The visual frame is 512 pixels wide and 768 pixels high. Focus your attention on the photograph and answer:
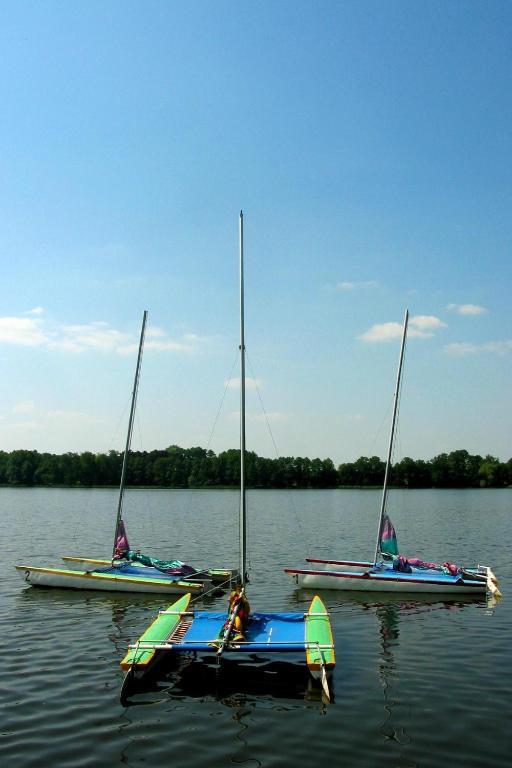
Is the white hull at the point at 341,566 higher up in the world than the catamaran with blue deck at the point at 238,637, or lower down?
lower down

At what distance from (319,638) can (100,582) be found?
16.8m

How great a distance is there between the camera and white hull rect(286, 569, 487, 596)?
32.1 meters

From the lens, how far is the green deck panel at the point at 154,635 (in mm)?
17562

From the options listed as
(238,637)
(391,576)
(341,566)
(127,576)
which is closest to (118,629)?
(127,576)

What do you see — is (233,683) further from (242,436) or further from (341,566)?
(341,566)

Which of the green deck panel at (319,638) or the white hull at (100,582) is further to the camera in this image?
the white hull at (100,582)

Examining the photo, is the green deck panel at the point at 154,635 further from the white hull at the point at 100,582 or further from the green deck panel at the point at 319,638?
the white hull at the point at 100,582

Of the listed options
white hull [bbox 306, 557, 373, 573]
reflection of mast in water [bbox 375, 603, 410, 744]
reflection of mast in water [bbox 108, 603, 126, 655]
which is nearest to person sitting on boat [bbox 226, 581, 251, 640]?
reflection of mast in water [bbox 375, 603, 410, 744]

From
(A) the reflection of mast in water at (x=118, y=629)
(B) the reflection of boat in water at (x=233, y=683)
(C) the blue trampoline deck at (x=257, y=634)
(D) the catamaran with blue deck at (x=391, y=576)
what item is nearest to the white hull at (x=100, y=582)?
(A) the reflection of mast in water at (x=118, y=629)

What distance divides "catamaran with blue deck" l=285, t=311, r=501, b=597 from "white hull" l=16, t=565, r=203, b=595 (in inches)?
258

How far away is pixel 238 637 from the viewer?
61.9 feet

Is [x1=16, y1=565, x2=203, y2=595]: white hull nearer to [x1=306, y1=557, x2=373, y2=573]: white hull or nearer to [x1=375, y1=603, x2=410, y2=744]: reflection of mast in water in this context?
[x1=306, y1=557, x2=373, y2=573]: white hull

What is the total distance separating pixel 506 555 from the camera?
4659 centimetres

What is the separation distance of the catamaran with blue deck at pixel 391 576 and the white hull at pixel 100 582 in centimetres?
654
